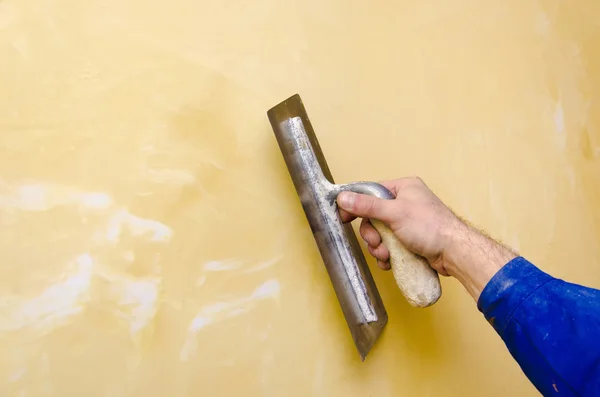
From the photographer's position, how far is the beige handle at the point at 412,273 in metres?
0.89

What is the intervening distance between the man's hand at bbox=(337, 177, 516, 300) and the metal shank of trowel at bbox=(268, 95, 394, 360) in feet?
0.12

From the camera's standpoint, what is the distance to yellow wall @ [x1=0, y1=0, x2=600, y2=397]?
80cm

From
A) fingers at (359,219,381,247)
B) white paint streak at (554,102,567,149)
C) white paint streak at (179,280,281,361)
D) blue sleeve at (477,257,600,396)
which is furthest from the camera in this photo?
white paint streak at (554,102,567,149)

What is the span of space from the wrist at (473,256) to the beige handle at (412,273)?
46mm

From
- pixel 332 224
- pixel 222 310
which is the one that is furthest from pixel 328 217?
pixel 222 310

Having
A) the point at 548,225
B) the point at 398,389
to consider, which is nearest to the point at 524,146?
the point at 548,225

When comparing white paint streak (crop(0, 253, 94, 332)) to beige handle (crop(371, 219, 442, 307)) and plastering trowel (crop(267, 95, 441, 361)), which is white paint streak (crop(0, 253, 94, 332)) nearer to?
plastering trowel (crop(267, 95, 441, 361))

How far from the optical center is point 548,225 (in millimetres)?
1355

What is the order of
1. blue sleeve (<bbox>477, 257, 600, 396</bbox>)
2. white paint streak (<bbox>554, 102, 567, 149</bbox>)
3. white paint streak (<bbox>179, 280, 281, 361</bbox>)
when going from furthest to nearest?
white paint streak (<bbox>554, 102, 567, 149</bbox>)
white paint streak (<bbox>179, 280, 281, 361</bbox>)
blue sleeve (<bbox>477, 257, 600, 396</bbox>)

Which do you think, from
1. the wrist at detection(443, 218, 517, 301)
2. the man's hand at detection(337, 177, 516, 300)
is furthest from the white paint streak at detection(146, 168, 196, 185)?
the wrist at detection(443, 218, 517, 301)

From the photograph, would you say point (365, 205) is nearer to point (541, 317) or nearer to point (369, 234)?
point (369, 234)

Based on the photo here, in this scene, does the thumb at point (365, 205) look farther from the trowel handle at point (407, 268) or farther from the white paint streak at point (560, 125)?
the white paint streak at point (560, 125)

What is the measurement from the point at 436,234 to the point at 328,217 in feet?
0.65

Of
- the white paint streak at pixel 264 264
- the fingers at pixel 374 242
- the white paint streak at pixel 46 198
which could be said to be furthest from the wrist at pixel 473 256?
the white paint streak at pixel 46 198
